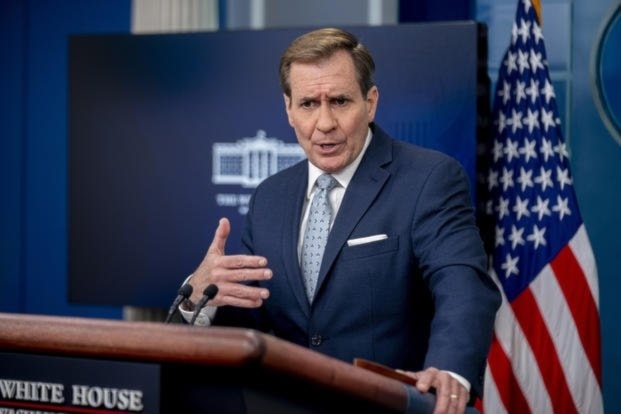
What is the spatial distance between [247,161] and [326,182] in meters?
1.86

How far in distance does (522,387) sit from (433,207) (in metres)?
1.70

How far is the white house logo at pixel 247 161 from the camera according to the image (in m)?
4.32

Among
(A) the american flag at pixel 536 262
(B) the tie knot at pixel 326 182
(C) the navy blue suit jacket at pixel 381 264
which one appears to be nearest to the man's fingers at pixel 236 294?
(C) the navy blue suit jacket at pixel 381 264

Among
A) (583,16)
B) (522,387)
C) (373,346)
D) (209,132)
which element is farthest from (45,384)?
(583,16)

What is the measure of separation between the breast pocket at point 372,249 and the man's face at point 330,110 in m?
0.23

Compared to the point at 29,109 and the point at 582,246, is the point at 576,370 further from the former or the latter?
the point at 29,109

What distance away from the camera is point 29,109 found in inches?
231

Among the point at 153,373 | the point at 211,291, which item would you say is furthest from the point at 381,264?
the point at 153,373

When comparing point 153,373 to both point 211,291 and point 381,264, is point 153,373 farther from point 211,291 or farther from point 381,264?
point 381,264

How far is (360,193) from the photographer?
2467 millimetres

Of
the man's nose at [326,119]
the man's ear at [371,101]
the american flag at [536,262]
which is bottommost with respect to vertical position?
the american flag at [536,262]

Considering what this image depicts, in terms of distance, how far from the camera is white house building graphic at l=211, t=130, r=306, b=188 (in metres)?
4.32

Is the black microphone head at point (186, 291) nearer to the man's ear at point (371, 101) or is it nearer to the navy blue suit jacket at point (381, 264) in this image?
the navy blue suit jacket at point (381, 264)

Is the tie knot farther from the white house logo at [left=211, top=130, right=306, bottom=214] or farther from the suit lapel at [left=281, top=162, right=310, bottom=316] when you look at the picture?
the white house logo at [left=211, top=130, right=306, bottom=214]
